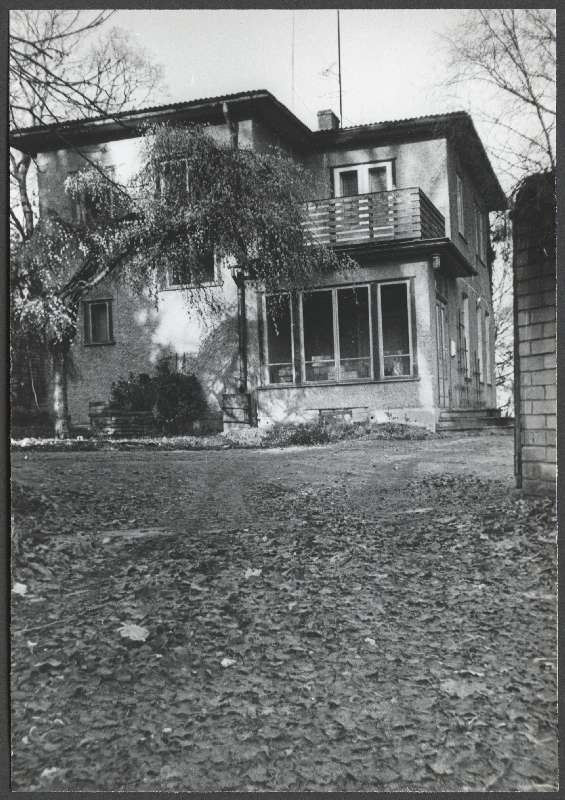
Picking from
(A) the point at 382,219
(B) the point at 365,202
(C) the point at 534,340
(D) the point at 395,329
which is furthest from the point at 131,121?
(B) the point at 365,202

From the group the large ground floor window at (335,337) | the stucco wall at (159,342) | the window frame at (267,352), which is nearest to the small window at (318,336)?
the large ground floor window at (335,337)

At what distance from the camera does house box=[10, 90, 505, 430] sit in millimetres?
3492

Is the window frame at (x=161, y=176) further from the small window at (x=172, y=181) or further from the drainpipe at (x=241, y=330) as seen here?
the drainpipe at (x=241, y=330)

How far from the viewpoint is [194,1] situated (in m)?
3.22

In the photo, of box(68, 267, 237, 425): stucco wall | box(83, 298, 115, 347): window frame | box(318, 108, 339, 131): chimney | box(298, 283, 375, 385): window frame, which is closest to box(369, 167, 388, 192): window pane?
box(298, 283, 375, 385): window frame

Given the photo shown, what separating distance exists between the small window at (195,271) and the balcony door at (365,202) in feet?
8.31

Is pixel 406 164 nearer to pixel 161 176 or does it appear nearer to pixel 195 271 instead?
pixel 161 176

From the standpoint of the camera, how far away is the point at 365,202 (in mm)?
8523

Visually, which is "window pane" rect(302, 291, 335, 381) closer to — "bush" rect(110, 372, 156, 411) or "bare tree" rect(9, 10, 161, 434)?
"bush" rect(110, 372, 156, 411)

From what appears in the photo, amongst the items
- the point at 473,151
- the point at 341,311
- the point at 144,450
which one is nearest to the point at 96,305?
the point at 144,450

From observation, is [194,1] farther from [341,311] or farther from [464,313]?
[464,313]

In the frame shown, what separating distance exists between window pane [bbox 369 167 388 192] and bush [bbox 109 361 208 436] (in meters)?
5.65

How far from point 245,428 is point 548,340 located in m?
1.81

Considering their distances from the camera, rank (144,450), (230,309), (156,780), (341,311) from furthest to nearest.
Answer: (341,311) → (230,309) → (144,450) → (156,780)
